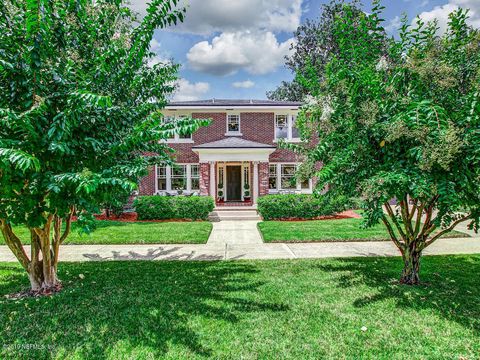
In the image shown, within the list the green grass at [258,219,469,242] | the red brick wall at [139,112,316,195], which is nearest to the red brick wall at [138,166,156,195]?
the red brick wall at [139,112,316,195]

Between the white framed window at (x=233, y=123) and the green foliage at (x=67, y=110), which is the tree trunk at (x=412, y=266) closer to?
the green foliage at (x=67, y=110)

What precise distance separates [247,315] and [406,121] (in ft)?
11.6

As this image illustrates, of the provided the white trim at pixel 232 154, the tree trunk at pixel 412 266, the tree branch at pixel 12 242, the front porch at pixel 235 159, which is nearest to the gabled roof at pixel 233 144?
the front porch at pixel 235 159

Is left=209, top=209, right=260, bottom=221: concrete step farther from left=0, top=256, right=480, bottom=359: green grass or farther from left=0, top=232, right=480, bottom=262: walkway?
left=0, top=256, right=480, bottom=359: green grass

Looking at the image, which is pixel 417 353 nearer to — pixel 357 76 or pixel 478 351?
pixel 478 351

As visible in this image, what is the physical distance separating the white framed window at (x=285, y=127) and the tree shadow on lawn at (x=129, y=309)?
1307 centimetres

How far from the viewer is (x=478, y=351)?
344 centimetres

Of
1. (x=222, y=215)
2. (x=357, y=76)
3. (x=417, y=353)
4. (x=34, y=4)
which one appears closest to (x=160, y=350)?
(x=417, y=353)

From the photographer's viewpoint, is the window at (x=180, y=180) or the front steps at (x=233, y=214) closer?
the front steps at (x=233, y=214)

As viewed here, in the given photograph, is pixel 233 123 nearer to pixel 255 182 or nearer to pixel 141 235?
pixel 255 182

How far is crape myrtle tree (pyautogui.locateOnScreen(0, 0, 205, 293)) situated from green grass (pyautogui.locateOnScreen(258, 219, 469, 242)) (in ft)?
18.9

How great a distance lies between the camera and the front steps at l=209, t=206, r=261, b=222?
1445cm

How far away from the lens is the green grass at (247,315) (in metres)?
3.50

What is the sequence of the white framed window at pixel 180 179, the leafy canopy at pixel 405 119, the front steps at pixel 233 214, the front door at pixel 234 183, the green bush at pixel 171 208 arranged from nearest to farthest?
the leafy canopy at pixel 405 119 < the green bush at pixel 171 208 < the front steps at pixel 233 214 < the white framed window at pixel 180 179 < the front door at pixel 234 183
